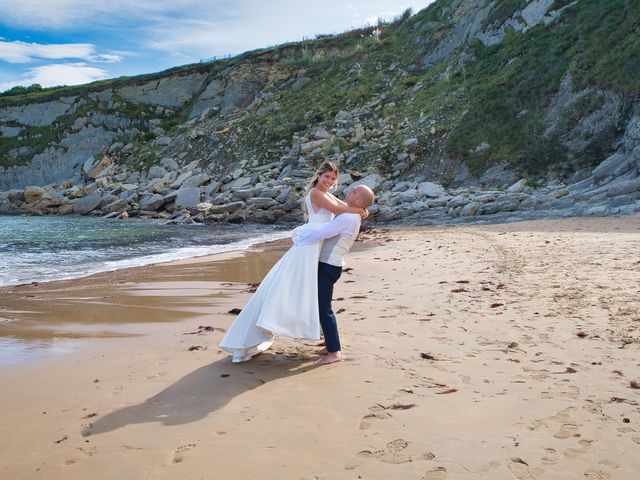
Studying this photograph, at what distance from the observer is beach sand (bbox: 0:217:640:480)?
2736 millimetres

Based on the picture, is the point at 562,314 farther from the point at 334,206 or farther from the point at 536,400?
the point at 334,206

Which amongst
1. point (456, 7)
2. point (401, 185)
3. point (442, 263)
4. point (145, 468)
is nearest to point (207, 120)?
point (456, 7)

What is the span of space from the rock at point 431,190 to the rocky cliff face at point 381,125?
143 millimetres

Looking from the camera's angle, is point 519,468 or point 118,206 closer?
point 519,468

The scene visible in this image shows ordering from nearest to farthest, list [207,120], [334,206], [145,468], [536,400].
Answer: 1. [145,468]
2. [536,400]
3. [334,206]
4. [207,120]

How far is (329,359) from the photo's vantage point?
4.50 m

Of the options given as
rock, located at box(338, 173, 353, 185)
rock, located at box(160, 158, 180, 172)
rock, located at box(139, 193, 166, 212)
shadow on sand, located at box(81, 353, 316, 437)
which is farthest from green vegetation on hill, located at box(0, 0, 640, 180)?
shadow on sand, located at box(81, 353, 316, 437)

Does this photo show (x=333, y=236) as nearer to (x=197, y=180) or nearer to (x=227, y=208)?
(x=227, y=208)

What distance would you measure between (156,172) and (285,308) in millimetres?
36573

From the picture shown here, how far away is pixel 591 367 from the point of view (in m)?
3.93

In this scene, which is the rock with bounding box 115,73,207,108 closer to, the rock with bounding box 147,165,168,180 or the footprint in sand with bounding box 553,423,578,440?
the rock with bounding box 147,165,168,180

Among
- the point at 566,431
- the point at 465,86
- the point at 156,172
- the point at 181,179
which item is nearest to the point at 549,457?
the point at 566,431

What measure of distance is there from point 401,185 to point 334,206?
21.2 metres

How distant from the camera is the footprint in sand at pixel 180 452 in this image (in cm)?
280
